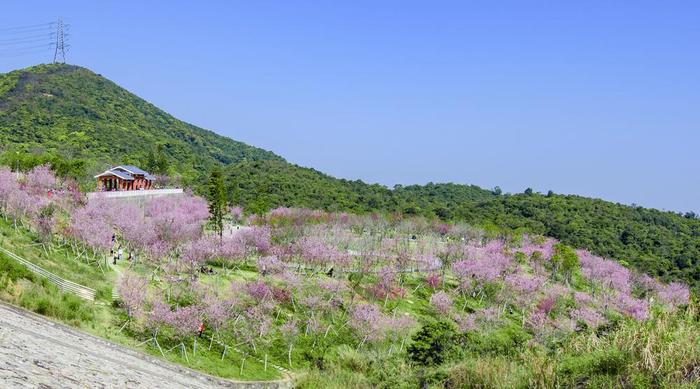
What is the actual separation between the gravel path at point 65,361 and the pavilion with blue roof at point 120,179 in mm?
44462

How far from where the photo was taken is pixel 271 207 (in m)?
87.2

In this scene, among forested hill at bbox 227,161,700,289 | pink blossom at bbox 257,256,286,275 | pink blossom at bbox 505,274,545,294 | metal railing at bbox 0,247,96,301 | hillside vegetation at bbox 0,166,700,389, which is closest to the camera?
hillside vegetation at bbox 0,166,700,389

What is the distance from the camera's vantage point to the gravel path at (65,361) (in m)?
A: 11.5

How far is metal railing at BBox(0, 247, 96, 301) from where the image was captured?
29.8 metres

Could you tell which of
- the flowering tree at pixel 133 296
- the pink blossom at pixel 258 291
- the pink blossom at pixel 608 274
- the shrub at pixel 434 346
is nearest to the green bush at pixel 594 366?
the shrub at pixel 434 346

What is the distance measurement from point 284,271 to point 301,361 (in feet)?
42.4

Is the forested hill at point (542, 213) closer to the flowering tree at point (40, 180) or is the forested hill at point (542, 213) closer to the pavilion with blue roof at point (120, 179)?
the pavilion with blue roof at point (120, 179)

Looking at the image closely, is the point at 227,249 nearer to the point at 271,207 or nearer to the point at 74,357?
the point at 74,357

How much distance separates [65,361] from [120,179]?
5564 cm

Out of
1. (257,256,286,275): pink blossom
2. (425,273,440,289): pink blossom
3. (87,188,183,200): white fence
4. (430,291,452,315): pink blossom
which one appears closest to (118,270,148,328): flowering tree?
(257,256,286,275): pink blossom

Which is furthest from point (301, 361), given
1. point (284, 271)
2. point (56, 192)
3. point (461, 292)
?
point (56, 192)

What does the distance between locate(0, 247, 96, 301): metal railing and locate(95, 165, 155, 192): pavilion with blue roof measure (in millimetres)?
31899

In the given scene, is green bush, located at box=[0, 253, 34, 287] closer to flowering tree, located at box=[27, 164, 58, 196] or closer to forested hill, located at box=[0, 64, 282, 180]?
flowering tree, located at box=[27, 164, 58, 196]

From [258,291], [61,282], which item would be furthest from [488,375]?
[258,291]
